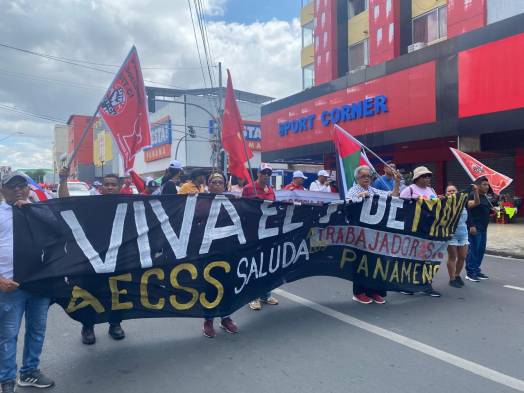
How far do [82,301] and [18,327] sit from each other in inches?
22.5

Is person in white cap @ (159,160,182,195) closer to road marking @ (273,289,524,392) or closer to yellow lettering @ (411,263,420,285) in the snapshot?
road marking @ (273,289,524,392)

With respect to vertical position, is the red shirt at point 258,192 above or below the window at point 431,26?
below

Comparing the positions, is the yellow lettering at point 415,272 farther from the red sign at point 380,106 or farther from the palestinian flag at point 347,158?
the red sign at point 380,106

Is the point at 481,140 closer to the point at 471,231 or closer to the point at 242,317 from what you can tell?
the point at 471,231

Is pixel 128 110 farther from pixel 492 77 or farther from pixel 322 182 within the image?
pixel 492 77

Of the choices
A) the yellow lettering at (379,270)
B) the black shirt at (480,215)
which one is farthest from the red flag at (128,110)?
the black shirt at (480,215)

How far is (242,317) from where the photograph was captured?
514 centimetres

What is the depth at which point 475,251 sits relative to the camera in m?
6.91

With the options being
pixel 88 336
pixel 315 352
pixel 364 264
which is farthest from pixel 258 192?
pixel 88 336

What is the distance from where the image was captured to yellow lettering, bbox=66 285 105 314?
3.76 meters

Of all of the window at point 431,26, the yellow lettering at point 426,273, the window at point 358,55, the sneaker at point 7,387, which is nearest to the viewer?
the sneaker at point 7,387

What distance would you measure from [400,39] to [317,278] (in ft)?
48.3

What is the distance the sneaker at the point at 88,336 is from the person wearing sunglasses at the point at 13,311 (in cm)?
83

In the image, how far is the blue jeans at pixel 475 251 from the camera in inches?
270
